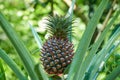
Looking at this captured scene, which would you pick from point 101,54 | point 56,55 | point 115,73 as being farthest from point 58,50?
point 115,73

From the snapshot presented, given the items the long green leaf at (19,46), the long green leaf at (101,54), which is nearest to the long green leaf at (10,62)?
the long green leaf at (19,46)

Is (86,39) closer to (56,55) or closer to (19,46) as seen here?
(19,46)

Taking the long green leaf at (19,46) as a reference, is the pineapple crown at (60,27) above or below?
above

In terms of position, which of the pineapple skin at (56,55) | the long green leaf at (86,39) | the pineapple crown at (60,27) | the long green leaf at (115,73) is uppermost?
the pineapple crown at (60,27)

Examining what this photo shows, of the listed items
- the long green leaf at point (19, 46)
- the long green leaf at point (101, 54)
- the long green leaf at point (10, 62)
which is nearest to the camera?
the long green leaf at point (19, 46)

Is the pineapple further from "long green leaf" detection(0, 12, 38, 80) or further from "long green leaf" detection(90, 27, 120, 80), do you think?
"long green leaf" detection(0, 12, 38, 80)

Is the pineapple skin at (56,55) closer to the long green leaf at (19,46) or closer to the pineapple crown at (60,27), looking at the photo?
the pineapple crown at (60,27)
